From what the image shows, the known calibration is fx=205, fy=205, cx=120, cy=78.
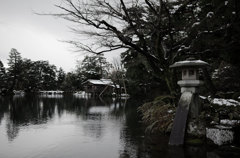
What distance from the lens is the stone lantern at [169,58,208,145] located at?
5.64 metres

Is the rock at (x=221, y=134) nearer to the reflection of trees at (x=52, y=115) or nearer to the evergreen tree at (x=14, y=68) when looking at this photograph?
the reflection of trees at (x=52, y=115)

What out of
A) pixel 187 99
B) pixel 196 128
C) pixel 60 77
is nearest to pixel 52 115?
pixel 187 99

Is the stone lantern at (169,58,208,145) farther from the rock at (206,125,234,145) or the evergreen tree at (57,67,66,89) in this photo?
the evergreen tree at (57,67,66,89)

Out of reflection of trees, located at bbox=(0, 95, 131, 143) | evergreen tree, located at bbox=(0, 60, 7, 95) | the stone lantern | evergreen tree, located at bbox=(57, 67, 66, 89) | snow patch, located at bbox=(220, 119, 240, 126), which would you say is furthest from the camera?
evergreen tree, located at bbox=(57, 67, 66, 89)

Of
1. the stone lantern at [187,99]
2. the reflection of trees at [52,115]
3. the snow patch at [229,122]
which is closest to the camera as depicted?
the snow patch at [229,122]

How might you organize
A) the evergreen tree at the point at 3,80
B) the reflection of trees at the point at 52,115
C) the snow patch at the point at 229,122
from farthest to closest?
the evergreen tree at the point at 3,80
the reflection of trees at the point at 52,115
the snow patch at the point at 229,122

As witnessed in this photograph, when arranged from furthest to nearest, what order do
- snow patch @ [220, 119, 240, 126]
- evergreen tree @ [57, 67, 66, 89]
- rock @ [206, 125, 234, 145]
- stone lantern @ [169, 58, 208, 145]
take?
1. evergreen tree @ [57, 67, 66, 89]
2. stone lantern @ [169, 58, 208, 145]
3. snow patch @ [220, 119, 240, 126]
4. rock @ [206, 125, 234, 145]

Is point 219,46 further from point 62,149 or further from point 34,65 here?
point 34,65

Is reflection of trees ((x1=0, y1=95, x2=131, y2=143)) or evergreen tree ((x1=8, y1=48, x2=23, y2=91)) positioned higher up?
evergreen tree ((x1=8, y1=48, x2=23, y2=91))

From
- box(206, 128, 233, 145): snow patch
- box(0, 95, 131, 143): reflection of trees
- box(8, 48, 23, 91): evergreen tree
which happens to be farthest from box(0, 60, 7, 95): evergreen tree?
box(206, 128, 233, 145): snow patch

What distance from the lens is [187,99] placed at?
589 cm

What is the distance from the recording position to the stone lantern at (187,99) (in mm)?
5637

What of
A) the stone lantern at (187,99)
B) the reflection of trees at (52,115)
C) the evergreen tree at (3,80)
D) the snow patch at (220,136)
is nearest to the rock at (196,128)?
the stone lantern at (187,99)

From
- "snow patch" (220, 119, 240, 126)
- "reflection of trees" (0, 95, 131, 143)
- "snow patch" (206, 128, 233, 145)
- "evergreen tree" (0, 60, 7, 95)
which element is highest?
"evergreen tree" (0, 60, 7, 95)
